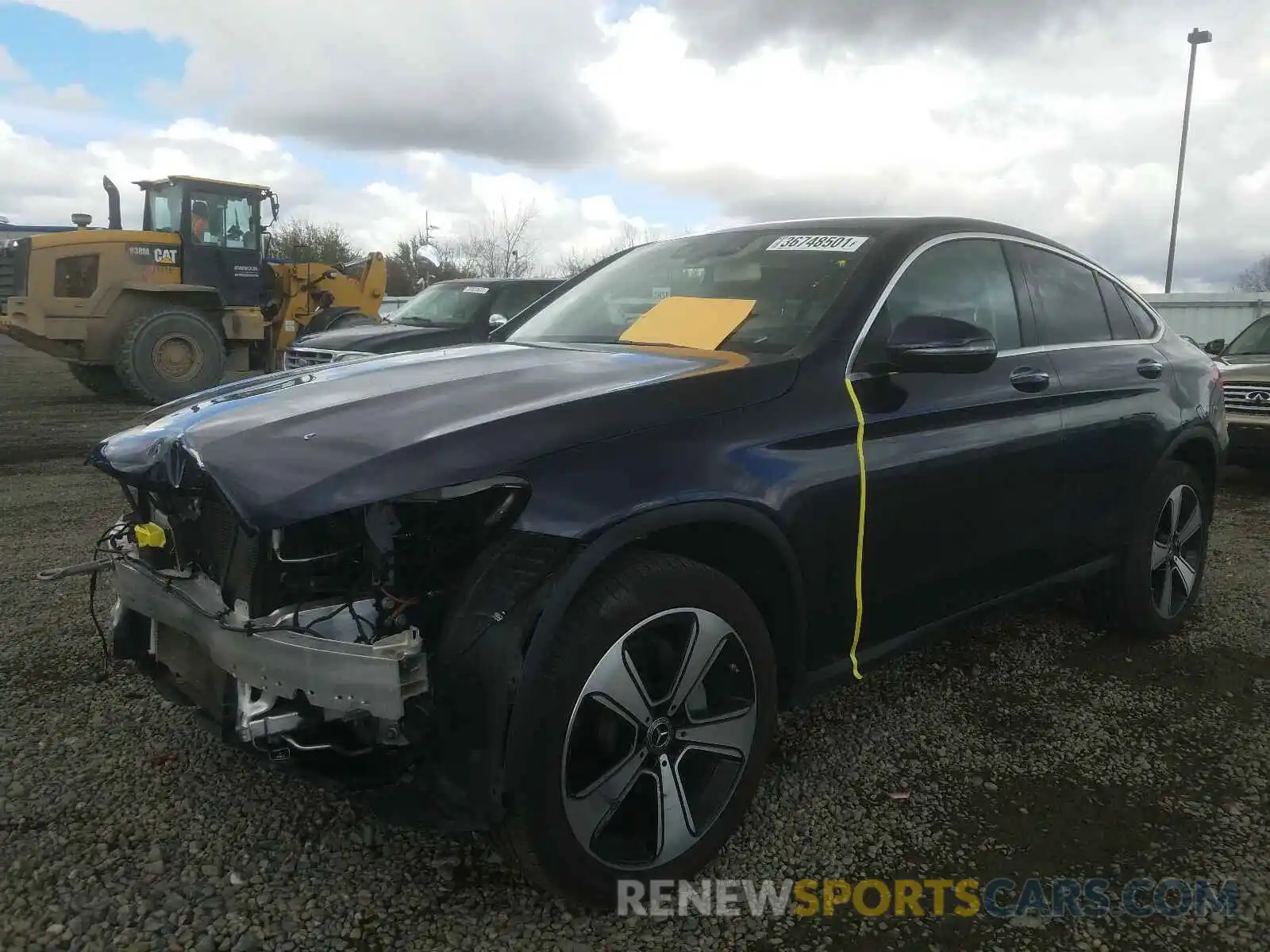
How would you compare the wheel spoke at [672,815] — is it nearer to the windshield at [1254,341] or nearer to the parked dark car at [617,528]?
the parked dark car at [617,528]

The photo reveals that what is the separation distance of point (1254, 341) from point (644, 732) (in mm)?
8968

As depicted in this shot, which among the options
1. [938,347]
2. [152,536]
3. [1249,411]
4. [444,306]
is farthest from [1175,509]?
[444,306]

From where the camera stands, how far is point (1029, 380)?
320cm

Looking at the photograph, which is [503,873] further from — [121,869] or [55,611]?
[55,611]

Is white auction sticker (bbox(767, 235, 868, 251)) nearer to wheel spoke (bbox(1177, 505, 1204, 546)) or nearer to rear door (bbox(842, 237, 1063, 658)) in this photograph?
rear door (bbox(842, 237, 1063, 658))

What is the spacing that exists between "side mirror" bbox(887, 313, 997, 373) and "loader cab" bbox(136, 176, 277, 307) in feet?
41.1

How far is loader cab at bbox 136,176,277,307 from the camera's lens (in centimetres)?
1291

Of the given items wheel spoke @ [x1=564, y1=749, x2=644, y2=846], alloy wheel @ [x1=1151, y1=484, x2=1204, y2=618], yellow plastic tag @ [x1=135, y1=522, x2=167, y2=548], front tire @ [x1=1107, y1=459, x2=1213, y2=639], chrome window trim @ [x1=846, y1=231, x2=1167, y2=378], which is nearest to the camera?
wheel spoke @ [x1=564, y1=749, x2=644, y2=846]

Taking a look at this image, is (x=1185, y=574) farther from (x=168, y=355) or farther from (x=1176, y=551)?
(x=168, y=355)

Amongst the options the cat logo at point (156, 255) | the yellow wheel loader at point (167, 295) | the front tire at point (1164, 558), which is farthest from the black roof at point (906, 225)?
the cat logo at point (156, 255)

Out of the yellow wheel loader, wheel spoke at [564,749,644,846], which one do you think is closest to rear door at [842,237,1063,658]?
wheel spoke at [564,749,644,846]

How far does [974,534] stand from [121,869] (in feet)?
8.25

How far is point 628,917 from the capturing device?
7.16 feet

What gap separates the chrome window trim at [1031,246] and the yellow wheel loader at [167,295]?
393 inches
